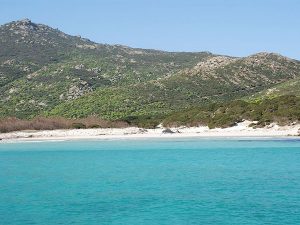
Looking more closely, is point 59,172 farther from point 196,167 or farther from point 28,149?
point 28,149

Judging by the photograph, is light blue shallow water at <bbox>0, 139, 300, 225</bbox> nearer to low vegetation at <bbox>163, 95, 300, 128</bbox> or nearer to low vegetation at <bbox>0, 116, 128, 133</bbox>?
low vegetation at <bbox>163, 95, 300, 128</bbox>

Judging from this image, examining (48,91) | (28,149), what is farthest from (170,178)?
(48,91)

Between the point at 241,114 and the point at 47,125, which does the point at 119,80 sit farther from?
the point at 241,114

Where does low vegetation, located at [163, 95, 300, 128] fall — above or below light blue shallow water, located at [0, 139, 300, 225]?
above

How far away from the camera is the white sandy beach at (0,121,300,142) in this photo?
2118 inches

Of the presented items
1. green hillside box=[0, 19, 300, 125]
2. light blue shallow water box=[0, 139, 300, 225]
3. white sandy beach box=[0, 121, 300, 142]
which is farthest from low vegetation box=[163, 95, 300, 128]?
light blue shallow water box=[0, 139, 300, 225]

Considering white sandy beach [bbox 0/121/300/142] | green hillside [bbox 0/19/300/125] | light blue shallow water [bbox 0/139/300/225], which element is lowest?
light blue shallow water [bbox 0/139/300/225]

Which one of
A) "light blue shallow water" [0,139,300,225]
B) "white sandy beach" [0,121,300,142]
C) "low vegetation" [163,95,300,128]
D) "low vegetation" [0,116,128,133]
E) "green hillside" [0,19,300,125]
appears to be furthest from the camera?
"green hillside" [0,19,300,125]

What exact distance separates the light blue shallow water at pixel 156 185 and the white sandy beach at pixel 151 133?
351 inches

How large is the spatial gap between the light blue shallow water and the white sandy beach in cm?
890

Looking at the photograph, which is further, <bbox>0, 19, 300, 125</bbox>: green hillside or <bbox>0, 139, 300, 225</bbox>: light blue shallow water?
<bbox>0, 19, 300, 125</bbox>: green hillside

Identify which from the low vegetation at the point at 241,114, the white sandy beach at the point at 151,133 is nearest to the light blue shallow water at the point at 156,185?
the white sandy beach at the point at 151,133

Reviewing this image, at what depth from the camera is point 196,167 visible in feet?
107

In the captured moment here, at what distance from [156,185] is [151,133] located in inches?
1364
